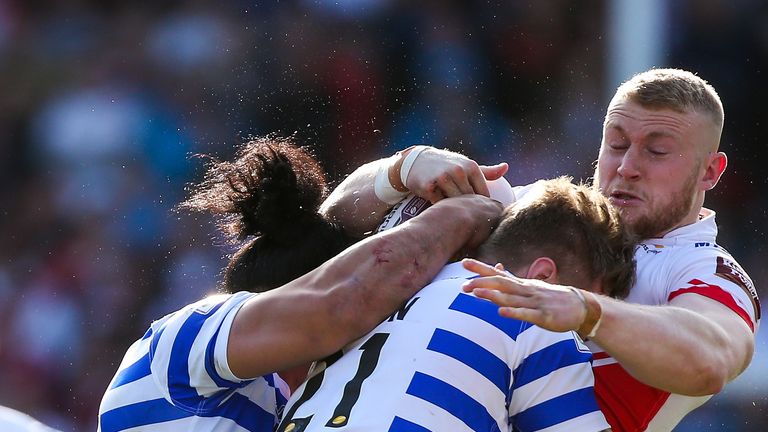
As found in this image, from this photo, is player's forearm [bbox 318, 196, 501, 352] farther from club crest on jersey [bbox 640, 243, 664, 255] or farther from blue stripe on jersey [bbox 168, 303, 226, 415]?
club crest on jersey [bbox 640, 243, 664, 255]

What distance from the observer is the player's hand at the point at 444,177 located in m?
3.26

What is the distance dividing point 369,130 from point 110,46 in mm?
2080

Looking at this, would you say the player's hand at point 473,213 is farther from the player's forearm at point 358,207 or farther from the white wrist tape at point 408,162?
the player's forearm at point 358,207

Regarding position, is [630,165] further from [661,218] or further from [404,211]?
[404,211]

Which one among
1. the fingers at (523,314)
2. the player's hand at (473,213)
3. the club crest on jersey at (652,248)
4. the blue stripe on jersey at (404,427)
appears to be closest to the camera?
the fingers at (523,314)

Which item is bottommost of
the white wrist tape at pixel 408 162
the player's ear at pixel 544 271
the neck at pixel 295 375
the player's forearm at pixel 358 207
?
the neck at pixel 295 375

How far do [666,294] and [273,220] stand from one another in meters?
1.19

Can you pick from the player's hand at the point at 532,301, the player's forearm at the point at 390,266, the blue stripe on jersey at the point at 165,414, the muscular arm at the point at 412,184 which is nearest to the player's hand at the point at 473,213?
the player's forearm at the point at 390,266

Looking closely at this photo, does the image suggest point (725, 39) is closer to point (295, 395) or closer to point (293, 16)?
point (293, 16)

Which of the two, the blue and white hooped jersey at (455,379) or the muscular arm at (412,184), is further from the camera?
the muscular arm at (412,184)

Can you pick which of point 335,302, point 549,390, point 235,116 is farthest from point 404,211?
point 235,116

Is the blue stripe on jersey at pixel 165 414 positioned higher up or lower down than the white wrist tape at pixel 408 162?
lower down

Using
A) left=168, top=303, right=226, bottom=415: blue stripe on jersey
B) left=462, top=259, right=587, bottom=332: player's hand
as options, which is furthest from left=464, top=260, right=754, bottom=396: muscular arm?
left=168, top=303, right=226, bottom=415: blue stripe on jersey

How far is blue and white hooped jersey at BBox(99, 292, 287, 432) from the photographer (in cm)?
279
